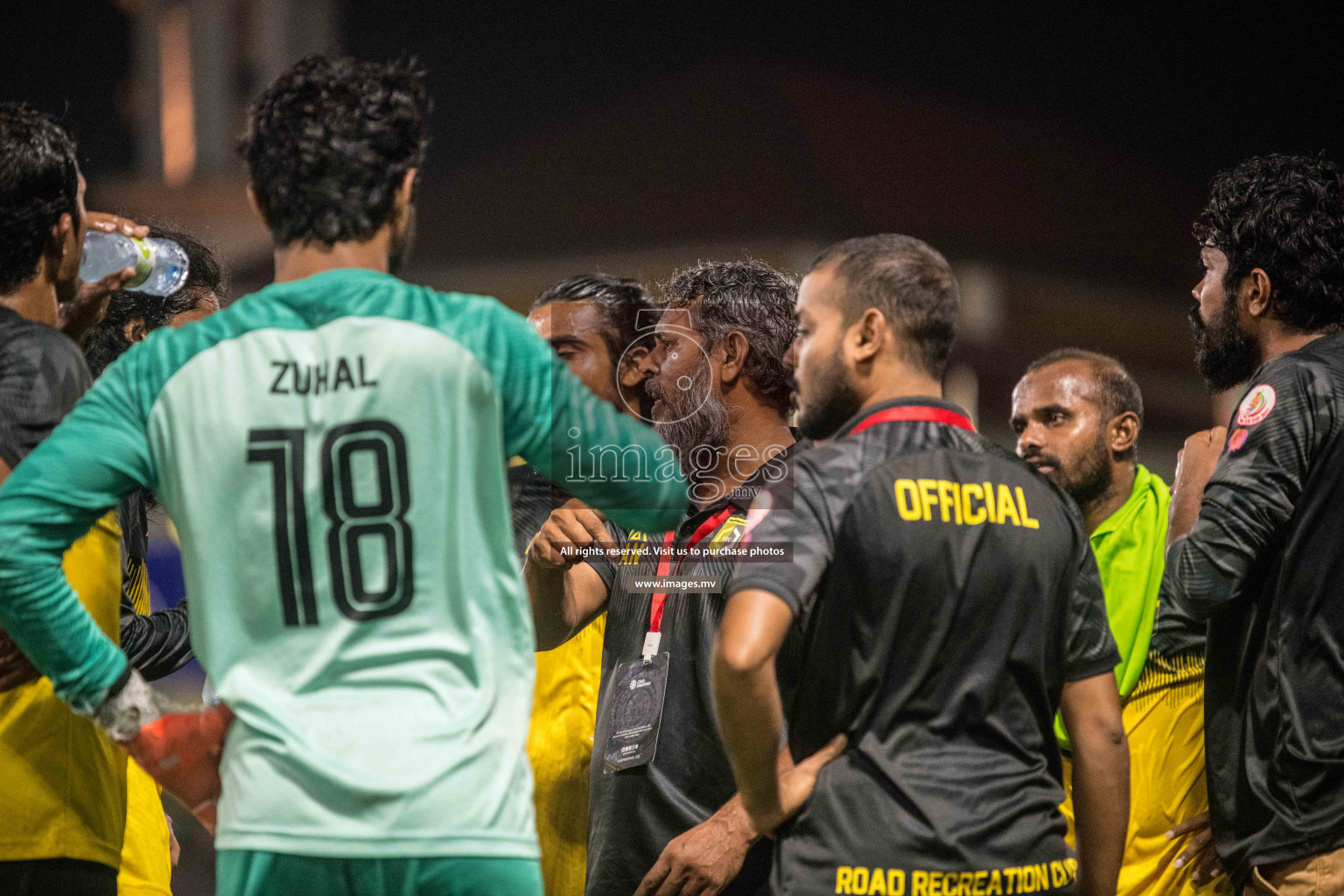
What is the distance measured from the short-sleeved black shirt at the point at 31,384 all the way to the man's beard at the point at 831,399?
3.79 ft

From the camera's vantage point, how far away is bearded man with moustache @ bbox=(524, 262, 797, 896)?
Result: 2389 mm

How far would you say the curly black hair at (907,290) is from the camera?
1922 millimetres

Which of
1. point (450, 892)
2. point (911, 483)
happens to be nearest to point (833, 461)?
point (911, 483)

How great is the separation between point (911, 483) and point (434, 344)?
28.4 inches

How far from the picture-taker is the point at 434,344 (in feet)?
5.16

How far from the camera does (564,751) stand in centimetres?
305

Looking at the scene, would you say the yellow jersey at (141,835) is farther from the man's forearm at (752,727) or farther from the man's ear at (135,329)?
the man's forearm at (752,727)

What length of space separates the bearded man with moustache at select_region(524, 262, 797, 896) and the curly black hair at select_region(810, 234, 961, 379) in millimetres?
387

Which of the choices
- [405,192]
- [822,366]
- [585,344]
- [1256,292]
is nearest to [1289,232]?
[1256,292]

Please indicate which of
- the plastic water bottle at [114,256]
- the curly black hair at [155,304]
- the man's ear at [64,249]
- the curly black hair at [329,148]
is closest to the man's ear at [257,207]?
the curly black hair at [329,148]

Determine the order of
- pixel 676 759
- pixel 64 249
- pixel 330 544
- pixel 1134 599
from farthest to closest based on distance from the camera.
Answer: pixel 1134 599 → pixel 676 759 → pixel 64 249 → pixel 330 544

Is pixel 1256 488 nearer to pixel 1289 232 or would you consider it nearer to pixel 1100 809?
pixel 1289 232

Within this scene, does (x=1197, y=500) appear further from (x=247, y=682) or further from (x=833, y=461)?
(x=247, y=682)

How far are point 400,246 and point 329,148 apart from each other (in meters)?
0.17
